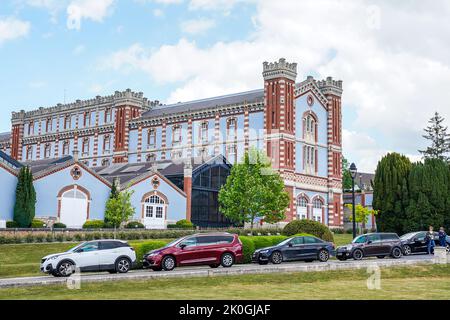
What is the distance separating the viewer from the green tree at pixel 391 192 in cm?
4678

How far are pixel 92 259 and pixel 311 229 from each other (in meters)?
15.3

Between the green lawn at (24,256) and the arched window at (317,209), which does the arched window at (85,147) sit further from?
the green lawn at (24,256)

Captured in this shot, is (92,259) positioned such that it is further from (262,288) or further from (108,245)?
(262,288)

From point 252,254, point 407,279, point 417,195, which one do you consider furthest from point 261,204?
point 407,279

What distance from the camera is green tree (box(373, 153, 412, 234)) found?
153ft

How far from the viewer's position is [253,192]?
50969mm

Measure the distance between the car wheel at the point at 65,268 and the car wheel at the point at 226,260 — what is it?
6.42 meters

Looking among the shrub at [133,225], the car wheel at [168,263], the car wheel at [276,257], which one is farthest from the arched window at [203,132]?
the car wheel at [168,263]

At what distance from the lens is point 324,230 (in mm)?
34969

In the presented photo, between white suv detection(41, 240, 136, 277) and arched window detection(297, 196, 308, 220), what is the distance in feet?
137

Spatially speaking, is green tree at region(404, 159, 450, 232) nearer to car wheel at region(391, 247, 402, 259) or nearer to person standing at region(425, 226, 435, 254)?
person standing at region(425, 226, 435, 254)

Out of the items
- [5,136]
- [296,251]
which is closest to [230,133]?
[296,251]

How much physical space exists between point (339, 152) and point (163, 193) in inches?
1037
